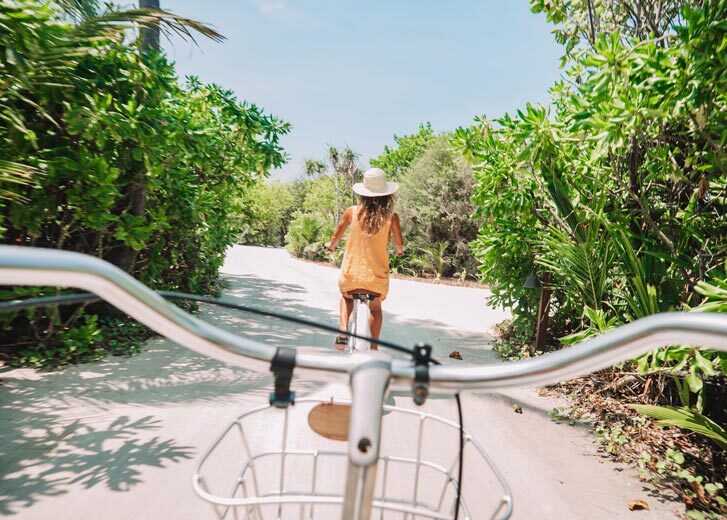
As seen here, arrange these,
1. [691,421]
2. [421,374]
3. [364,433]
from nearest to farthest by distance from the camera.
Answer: [364,433] < [421,374] < [691,421]

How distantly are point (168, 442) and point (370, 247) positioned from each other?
219cm

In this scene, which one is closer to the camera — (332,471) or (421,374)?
(421,374)

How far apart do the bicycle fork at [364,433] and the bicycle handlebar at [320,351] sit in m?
0.04

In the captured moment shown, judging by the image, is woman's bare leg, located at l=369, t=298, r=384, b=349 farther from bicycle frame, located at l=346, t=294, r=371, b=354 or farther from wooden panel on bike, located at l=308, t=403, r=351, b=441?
wooden panel on bike, located at l=308, t=403, r=351, b=441

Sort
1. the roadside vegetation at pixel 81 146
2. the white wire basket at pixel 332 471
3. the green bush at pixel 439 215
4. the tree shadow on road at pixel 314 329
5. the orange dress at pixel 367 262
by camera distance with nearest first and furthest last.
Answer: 1. the white wire basket at pixel 332 471
2. the roadside vegetation at pixel 81 146
3. the orange dress at pixel 367 262
4. the tree shadow on road at pixel 314 329
5. the green bush at pixel 439 215

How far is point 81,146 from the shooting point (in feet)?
13.1

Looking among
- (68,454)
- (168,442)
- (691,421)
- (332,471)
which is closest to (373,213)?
(332,471)

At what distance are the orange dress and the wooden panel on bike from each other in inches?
106

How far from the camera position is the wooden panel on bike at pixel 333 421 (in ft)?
3.87

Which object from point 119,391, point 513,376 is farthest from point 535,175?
point 119,391

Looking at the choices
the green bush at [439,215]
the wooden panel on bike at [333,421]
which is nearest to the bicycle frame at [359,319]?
the wooden panel on bike at [333,421]

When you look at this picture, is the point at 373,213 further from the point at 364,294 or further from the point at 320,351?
the point at 320,351

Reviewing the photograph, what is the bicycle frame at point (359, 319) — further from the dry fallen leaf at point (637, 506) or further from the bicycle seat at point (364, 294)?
the dry fallen leaf at point (637, 506)

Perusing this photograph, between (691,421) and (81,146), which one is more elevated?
(81,146)
